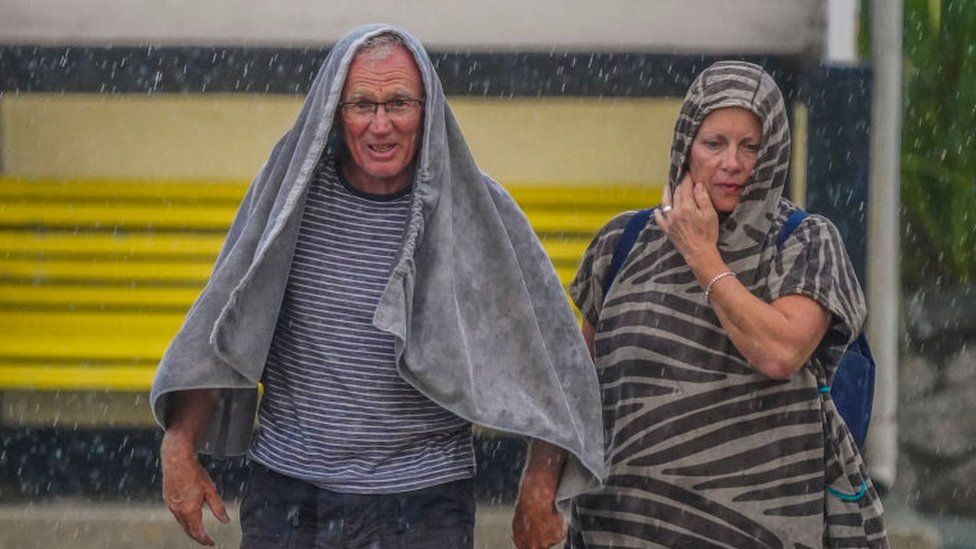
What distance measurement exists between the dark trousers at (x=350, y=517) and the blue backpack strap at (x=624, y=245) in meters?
0.52

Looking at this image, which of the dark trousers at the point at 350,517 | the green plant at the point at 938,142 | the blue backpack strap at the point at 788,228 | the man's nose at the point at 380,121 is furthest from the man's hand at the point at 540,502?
the green plant at the point at 938,142

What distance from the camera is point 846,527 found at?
12.1ft

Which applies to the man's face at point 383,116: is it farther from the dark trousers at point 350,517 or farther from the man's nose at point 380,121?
the dark trousers at point 350,517

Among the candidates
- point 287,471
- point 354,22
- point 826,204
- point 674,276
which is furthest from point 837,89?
point 287,471

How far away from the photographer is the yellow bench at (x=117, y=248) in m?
7.23

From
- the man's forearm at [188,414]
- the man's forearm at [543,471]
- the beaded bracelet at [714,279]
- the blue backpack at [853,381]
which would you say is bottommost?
the man's forearm at [543,471]

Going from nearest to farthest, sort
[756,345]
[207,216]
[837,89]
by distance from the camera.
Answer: [756,345]
[837,89]
[207,216]

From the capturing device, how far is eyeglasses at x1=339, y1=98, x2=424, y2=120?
3670mm

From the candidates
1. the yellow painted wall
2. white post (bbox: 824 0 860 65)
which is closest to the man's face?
white post (bbox: 824 0 860 65)

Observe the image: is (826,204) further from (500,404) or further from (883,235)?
(500,404)

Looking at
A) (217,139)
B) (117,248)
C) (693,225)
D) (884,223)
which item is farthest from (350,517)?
(217,139)

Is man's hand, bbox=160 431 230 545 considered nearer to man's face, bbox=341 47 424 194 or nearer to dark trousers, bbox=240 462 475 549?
dark trousers, bbox=240 462 475 549

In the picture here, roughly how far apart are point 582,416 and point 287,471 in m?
0.61

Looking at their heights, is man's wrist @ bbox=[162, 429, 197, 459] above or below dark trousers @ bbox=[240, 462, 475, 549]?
above
